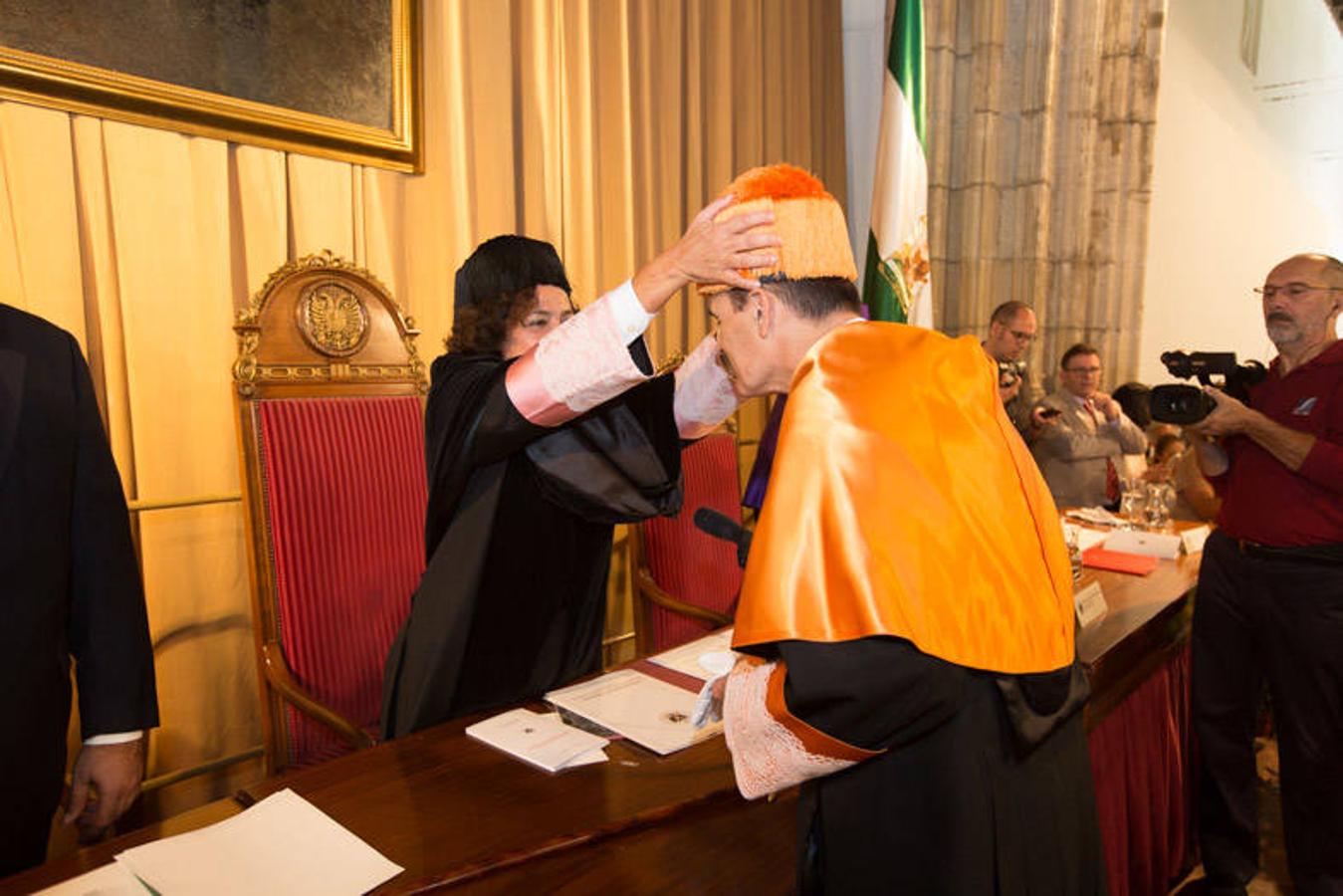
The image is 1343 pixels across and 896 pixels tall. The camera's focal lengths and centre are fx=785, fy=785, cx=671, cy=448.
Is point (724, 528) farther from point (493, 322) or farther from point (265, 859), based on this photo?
point (493, 322)

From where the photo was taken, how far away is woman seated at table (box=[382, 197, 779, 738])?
130 centimetres

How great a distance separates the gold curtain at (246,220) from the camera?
216 cm

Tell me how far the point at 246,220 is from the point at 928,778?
97.0 inches

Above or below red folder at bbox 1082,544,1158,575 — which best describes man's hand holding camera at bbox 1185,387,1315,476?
above

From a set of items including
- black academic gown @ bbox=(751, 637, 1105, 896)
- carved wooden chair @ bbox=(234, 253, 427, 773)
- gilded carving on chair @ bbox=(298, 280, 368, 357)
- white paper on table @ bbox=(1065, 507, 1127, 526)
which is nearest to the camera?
black academic gown @ bbox=(751, 637, 1105, 896)

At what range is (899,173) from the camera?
4.32 m

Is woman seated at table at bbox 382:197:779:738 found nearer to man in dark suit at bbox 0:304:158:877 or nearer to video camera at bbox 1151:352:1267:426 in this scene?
man in dark suit at bbox 0:304:158:877

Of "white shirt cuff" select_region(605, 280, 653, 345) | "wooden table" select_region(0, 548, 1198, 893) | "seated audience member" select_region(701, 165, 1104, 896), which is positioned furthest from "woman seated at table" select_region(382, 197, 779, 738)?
"seated audience member" select_region(701, 165, 1104, 896)

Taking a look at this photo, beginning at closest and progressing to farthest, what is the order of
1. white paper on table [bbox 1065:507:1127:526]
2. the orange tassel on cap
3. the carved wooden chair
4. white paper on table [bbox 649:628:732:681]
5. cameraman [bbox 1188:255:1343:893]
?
1. the orange tassel on cap
2. white paper on table [bbox 649:628:732:681]
3. the carved wooden chair
4. cameraman [bbox 1188:255:1343:893]
5. white paper on table [bbox 1065:507:1127:526]

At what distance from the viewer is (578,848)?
105 cm

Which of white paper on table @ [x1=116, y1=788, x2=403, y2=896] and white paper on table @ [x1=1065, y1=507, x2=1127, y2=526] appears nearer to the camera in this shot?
white paper on table @ [x1=116, y1=788, x2=403, y2=896]

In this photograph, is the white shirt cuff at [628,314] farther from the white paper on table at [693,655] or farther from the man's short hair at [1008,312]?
the man's short hair at [1008,312]

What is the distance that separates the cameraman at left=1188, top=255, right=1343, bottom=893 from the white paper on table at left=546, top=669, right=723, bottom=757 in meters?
1.98

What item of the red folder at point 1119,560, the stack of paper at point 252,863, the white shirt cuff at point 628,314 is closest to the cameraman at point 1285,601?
the red folder at point 1119,560
